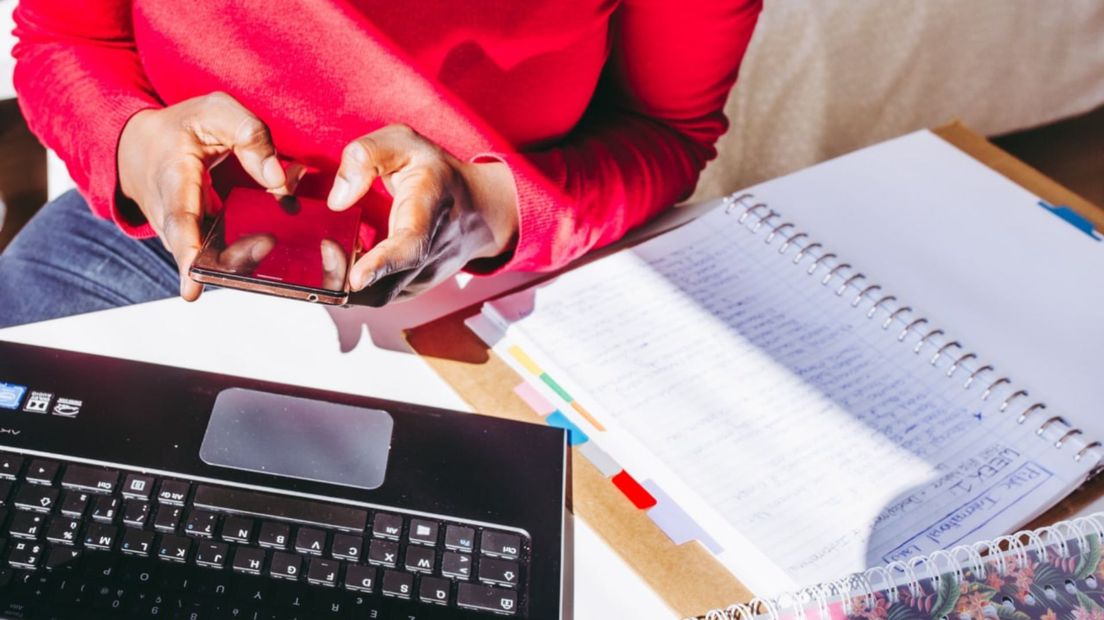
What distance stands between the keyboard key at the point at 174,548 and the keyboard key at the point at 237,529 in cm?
2

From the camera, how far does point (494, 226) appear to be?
677mm

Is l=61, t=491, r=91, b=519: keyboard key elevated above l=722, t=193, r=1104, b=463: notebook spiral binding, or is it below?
below

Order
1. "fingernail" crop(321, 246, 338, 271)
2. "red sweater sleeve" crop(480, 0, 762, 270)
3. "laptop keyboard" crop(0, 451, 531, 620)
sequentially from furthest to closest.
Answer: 1. "red sweater sleeve" crop(480, 0, 762, 270)
2. "fingernail" crop(321, 246, 338, 271)
3. "laptop keyboard" crop(0, 451, 531, 620)

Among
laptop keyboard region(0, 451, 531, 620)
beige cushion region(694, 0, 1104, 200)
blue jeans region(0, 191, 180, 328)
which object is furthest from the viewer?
beige cushion region(694, 0, 1104, 200)

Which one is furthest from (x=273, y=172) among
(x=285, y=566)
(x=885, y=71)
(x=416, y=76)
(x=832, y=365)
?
(x=885, y=71)

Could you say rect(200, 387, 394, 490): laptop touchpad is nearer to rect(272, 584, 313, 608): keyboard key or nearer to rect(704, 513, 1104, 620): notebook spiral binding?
rect(272, 584, 313, 608): keyboard key

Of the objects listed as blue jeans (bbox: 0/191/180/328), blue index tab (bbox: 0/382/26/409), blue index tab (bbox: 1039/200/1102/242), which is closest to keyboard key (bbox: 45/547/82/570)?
blue index tab (bbox: 0/382/26/409)

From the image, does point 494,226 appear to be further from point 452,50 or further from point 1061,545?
point 1061,545

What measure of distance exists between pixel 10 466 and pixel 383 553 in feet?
0.65

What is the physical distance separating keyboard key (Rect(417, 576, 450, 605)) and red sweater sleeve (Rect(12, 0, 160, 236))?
1.26 ft

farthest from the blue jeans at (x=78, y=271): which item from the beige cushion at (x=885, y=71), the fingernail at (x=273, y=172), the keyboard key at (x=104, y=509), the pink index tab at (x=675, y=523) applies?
the beige cushion at (x=885, y=71)

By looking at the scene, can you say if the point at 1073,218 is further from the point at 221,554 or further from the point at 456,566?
the point at 221,554

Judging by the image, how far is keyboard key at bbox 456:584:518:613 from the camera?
0.48 metres

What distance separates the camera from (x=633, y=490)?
569 millimetres
